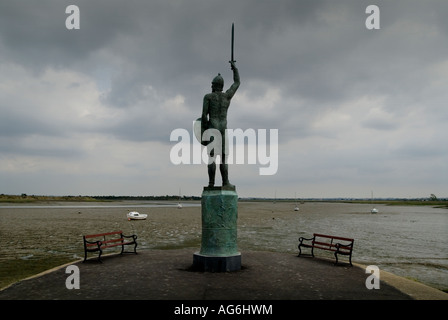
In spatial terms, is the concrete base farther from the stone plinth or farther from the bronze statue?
the bronze statue

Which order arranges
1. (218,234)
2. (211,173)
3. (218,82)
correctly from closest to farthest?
(218,234) < (211,173) < (218,82)

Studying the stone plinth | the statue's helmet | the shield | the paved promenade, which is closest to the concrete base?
the stone plinth

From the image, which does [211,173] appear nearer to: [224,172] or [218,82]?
[224,172]

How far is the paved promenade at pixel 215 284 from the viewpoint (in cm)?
668

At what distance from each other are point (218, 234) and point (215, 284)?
1745mm


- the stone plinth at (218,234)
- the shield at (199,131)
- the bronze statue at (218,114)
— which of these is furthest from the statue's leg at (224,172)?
the shield at (199,131)

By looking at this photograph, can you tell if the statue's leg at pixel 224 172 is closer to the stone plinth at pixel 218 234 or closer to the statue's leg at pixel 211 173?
the statue's leg at pixel 211 173

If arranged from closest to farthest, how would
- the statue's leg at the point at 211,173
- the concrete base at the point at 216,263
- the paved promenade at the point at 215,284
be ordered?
the paved promenade at the point at 215,284 → the concrete base at the point at 216,263 → the statue's leg at the point at 211,173

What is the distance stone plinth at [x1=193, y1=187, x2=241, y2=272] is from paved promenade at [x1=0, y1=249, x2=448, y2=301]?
37 centimetres

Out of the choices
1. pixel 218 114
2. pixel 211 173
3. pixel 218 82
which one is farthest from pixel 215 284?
pixel 218 82

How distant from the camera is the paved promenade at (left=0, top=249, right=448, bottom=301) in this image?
6.68 metres

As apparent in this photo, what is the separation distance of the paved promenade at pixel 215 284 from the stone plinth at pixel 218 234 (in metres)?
0.37

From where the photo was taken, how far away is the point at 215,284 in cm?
752
